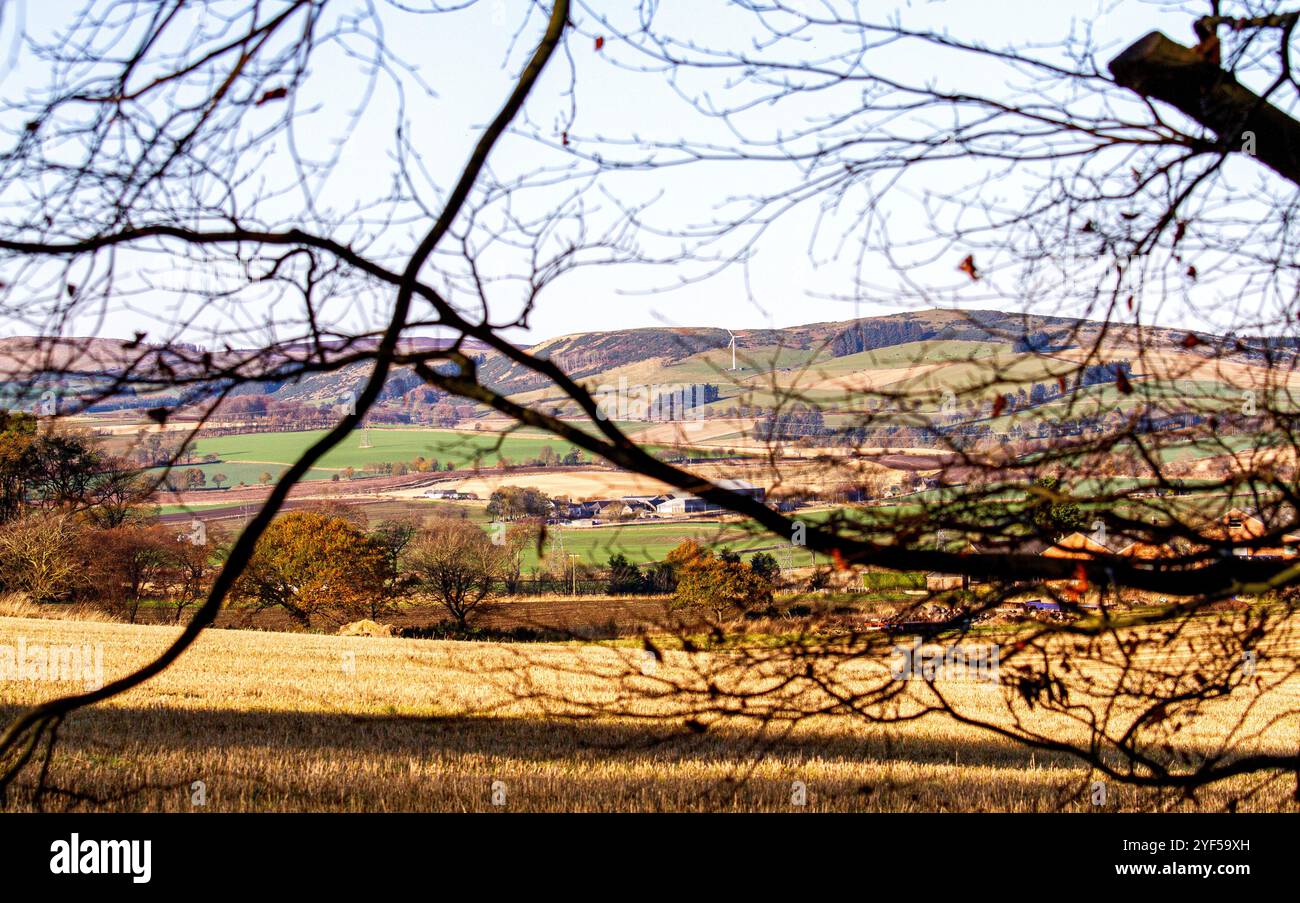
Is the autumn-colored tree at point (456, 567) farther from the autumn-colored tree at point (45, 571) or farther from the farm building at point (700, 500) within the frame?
the farm building at point (700, 500)

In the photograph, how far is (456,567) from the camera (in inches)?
1264

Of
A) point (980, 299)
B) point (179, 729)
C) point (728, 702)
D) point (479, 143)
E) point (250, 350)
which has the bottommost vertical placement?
point (179, 729)

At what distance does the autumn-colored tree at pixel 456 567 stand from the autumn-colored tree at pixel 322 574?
179 centimetres

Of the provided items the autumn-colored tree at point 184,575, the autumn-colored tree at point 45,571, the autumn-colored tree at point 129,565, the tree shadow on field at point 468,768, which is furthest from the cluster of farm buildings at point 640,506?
the autumn-colored tree at point 129,565

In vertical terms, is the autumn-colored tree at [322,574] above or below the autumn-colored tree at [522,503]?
below

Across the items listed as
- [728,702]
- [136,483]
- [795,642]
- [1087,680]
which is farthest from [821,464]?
[136,483]

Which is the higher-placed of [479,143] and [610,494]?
[479,143]

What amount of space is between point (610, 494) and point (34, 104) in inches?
71.6

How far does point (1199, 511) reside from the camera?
2.88m

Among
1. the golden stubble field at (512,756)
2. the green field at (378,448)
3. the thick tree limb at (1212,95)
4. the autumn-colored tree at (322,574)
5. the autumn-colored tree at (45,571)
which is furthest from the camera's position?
the autumn-colored tree at (322,574)

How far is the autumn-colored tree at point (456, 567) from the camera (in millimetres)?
31312

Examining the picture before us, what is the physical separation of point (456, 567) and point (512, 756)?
24.0 metres

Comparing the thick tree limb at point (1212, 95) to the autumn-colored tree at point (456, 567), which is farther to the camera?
the autumn-colored tree at point (456, 567)

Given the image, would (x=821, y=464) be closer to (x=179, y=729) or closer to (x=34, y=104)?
(x=34, y=104)
